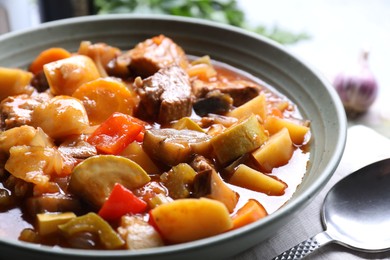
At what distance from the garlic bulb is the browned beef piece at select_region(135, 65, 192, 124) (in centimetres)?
157

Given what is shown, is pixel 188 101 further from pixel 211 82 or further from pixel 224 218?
pixel 224 218

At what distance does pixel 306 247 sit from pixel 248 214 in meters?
0.33

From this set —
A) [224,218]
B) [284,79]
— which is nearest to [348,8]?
[284,79]

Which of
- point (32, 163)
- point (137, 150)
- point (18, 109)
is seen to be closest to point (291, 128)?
point (137, 150)

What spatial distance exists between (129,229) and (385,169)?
4.66 ft

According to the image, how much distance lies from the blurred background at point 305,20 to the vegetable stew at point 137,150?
139 centimetres

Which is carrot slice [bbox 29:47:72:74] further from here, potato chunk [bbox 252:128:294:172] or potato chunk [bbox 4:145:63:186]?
potato chunk [bbox 252:128:294:172]

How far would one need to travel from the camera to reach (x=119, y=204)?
7.83ft

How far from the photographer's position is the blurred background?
4766mm

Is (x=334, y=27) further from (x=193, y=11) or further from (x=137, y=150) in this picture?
(x=137, y=150)

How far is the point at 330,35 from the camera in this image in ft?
18.3

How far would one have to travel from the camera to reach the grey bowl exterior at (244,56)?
8.49 feet

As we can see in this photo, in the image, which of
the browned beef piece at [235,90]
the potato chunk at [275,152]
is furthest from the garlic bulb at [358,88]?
the potato chunk at [275,152]

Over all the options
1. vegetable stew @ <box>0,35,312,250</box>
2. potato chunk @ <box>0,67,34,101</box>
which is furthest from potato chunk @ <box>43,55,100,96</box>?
potato chunk @ <box>0,67,34,101</box>
